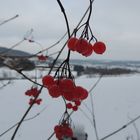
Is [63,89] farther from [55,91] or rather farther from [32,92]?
[32,92]

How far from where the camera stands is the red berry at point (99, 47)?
83cm

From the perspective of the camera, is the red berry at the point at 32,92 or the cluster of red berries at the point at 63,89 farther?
the red berry at the point at 32,92

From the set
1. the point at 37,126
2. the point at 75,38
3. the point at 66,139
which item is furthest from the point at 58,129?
the point at 37,126

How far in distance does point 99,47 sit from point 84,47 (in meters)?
0.05

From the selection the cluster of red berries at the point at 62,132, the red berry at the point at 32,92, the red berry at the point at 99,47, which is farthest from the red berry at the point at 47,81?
the red berry at the point at 32,92

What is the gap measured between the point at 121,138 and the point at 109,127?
140 cm

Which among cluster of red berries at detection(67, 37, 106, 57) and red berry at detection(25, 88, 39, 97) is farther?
red berry at detection(25, 88, 39, 97)

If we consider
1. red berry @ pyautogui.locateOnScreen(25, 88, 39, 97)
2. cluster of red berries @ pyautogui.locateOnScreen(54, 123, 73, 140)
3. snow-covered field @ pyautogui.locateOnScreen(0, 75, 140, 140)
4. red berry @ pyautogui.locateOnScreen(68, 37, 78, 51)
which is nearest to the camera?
red berry @ pyautogui.locateOnScreen(68, 37, 78, 51)

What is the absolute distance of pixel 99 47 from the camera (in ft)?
A: 2.78

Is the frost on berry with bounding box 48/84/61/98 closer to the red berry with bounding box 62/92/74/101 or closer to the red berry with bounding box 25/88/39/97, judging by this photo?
the red berry with bounding box 62/92/74/101

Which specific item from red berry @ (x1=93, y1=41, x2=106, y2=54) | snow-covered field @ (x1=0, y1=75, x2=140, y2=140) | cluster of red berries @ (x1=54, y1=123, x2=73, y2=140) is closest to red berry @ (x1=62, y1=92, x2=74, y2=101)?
red berry @ (x1=93, y1=41, x2=106, y2=54)

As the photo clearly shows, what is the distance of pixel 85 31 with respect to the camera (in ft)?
2.80

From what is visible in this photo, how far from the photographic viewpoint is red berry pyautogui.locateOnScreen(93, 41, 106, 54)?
0.83m

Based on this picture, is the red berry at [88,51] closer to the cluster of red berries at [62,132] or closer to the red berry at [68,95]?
the red berry at [68,95]
